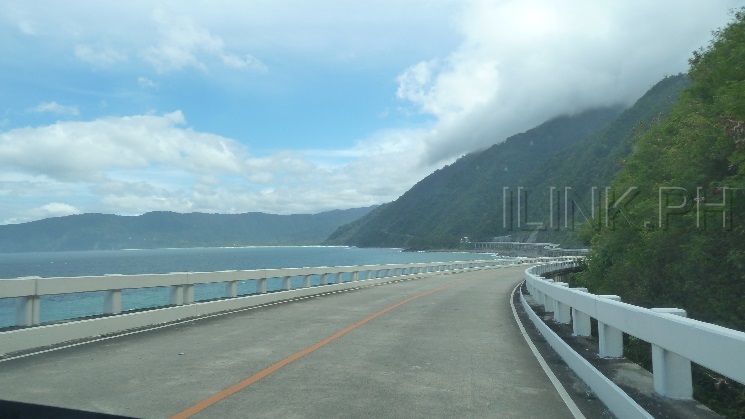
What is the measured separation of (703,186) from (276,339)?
17.7m

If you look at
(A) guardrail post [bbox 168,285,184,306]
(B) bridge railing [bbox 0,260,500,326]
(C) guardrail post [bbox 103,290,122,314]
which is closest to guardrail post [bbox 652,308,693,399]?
(B) bridge railing [bbox 0,260,500,326]

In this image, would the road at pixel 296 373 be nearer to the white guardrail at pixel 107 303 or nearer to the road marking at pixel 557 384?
the road marking at pixel 557 384

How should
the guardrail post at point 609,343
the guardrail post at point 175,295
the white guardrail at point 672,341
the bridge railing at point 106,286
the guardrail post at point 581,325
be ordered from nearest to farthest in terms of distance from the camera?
the white guardrail at point 672,341 → the guardrail post at point 609,343 → the guardrail post at point 581,325 → the bridge railing at point 106,286 → the guardrail post at point 175,295

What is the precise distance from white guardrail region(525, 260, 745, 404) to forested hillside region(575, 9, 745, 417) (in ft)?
10.8

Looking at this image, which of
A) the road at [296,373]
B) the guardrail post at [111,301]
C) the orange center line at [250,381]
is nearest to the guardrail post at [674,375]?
the road at [296,373]

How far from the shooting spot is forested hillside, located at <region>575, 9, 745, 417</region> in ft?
54.1

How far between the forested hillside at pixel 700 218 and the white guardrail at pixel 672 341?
3294mm

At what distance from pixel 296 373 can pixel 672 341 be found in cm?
480

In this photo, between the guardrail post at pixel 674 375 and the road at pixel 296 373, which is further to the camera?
the road at pixel 296 373

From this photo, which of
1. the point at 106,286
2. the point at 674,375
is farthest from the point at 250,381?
the point at 106,286

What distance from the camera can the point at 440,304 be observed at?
1934 centimetres

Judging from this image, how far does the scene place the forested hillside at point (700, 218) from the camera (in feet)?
54.1

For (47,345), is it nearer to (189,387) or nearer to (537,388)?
(189,387)

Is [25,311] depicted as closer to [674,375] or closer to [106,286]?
[106,286]
